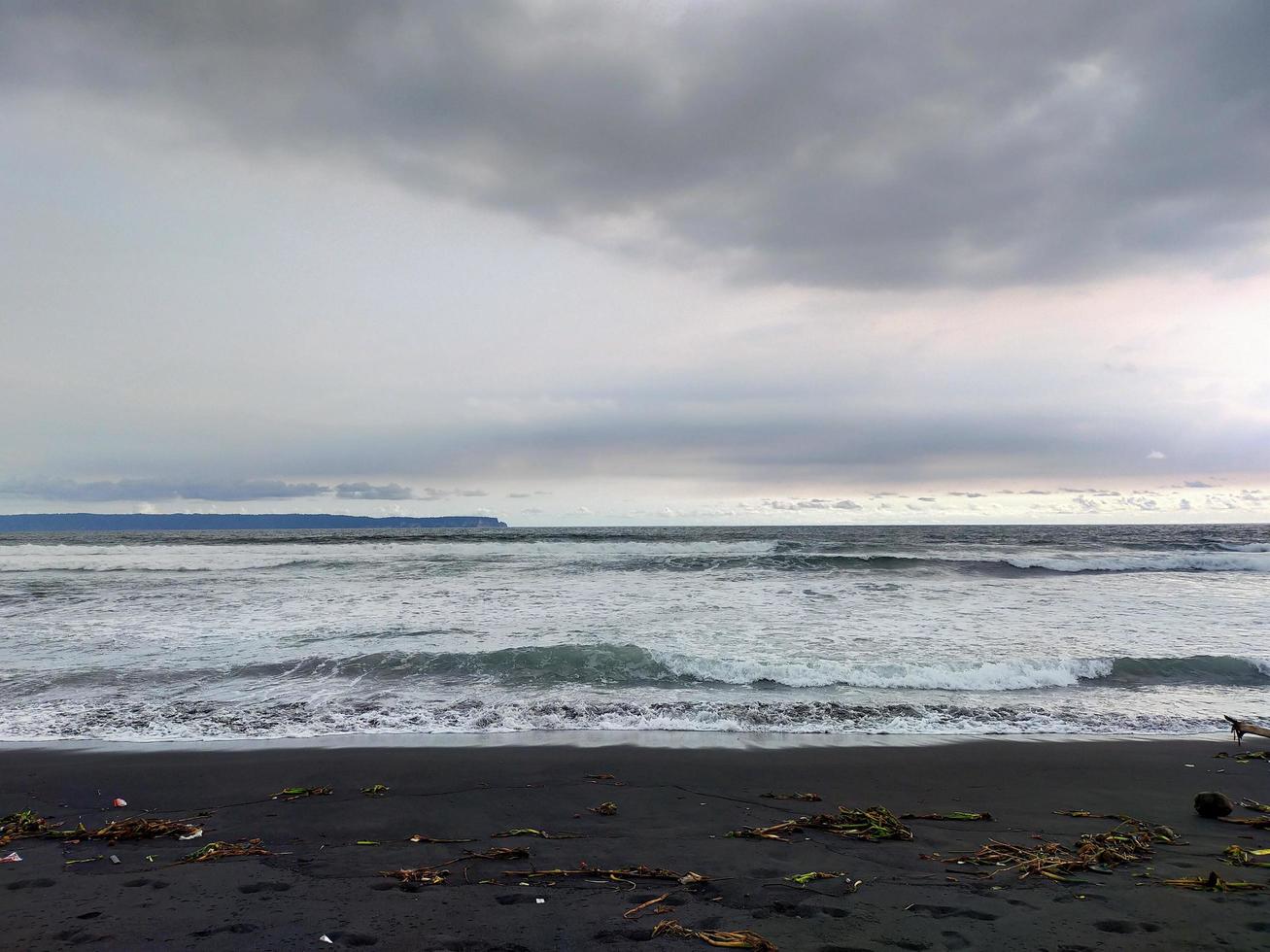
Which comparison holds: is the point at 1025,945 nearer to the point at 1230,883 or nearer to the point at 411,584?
the point at 1230,883

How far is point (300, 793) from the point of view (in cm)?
591

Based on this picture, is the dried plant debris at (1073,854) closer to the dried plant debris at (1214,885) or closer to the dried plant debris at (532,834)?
the dried plant debris at (1214,885)

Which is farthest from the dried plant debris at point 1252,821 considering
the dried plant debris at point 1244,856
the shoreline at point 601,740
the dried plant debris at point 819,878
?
the dried plant debris at point 819,878

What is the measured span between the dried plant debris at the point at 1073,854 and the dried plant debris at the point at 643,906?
200 centimetres

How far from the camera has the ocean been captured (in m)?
8.56

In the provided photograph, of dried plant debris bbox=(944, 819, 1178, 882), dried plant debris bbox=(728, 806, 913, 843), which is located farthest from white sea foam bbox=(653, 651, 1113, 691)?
dried plant debris bbox=(944, 819, 1178, 882)

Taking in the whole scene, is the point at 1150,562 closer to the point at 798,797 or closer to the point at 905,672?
the point at 905,672

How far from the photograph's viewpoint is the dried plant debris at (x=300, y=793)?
5824mm

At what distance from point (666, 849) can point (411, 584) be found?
761 inches

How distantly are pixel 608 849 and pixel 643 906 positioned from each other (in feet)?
3.17

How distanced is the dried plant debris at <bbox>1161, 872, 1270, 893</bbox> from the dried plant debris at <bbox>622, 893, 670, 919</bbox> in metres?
3.04

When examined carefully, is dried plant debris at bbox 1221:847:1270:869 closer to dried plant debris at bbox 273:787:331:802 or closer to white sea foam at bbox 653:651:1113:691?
white sea foam at bbox 653:651:1113:691

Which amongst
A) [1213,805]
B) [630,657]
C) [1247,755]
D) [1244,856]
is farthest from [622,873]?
[630,657]

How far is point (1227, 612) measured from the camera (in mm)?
16047
